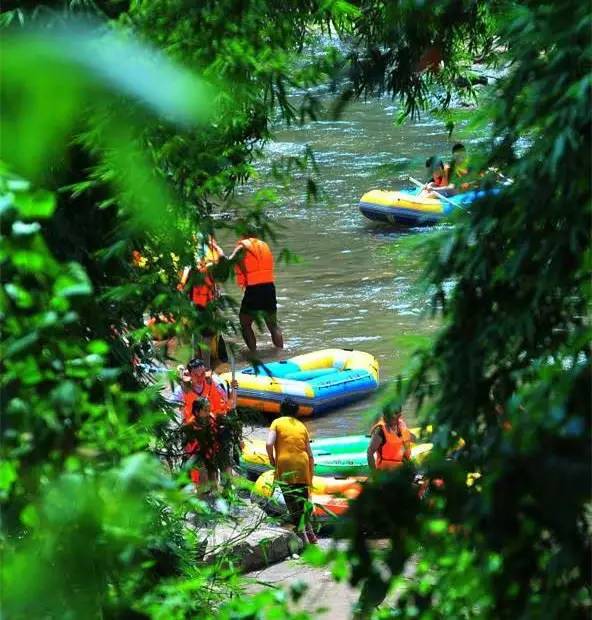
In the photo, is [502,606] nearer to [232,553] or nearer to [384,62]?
[384,62]

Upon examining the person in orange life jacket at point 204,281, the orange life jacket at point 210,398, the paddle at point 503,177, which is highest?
the paddle at point 503,177

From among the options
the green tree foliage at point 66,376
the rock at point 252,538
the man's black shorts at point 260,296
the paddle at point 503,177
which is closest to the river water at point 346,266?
the man's black shorts at point 260,296

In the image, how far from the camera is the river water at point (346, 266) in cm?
1369

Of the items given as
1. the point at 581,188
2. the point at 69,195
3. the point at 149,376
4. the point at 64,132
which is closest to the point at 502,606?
the point at 581,188

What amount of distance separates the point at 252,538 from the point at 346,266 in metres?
9.41

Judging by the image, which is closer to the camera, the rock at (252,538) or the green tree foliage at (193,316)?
the green tree foliage at (193,316)

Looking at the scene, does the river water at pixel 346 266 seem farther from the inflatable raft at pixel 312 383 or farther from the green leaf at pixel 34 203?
the green leaf at pixel 34 203

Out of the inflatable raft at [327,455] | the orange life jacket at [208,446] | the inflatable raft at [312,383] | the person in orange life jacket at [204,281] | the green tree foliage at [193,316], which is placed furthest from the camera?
the inflatable raft at [312,383]

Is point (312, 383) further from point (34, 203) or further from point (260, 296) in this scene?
point (34, 203)

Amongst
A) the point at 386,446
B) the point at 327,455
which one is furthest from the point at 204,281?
the point at 327,455

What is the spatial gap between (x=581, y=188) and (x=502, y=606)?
3.10 ft

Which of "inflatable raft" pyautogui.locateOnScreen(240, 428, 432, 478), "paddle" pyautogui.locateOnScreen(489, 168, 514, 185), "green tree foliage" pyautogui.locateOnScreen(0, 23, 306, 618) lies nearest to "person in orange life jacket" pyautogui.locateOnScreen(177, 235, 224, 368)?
"paddle" pyautogui.locateOnScreen(489, 168, 514, 185)

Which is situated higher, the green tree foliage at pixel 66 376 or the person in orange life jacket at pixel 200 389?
the green tree foliage at pixel 66 376

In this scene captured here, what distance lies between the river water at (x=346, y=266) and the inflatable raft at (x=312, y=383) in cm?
16
